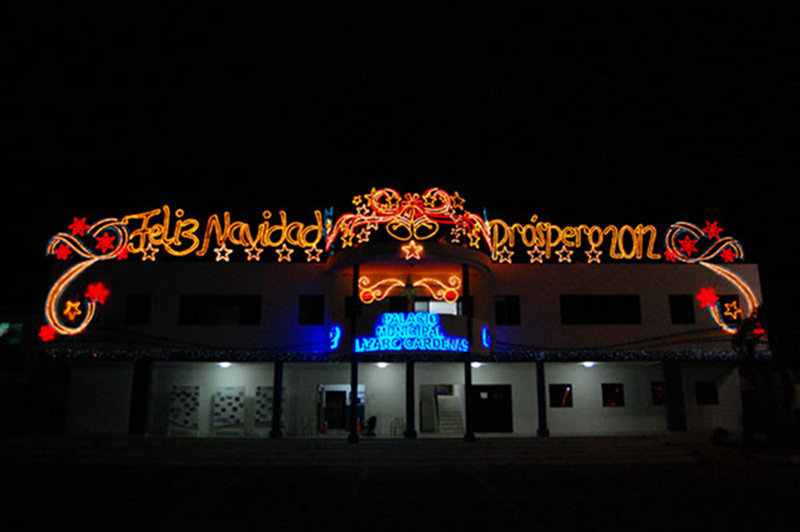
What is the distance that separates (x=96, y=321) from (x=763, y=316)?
84.1ft

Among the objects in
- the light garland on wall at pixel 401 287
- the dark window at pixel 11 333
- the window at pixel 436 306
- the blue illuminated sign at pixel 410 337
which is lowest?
the blue illuminated sign at pixel 410 337

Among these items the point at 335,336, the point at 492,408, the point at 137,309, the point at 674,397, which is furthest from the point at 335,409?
the point at 674,397

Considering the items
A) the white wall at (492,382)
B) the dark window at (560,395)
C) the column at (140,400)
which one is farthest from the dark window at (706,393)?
the column at (140,400)

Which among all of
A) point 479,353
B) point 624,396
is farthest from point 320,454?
point 624,396

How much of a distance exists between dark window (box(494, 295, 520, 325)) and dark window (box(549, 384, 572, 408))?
3.93 meters

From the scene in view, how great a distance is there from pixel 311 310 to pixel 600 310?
41.1 ft

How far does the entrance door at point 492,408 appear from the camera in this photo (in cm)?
2497

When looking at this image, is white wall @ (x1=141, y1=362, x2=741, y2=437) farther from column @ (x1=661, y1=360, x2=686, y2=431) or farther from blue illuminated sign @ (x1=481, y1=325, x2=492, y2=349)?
blue illuminated sign @ (x1=481, y1=325, x2=492, y2=349)

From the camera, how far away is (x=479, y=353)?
21359mm

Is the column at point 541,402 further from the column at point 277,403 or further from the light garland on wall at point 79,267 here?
the light garland on wall at point 79,267

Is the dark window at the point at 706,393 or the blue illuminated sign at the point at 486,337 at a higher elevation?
the blue illuminated sign at the point at 486,337

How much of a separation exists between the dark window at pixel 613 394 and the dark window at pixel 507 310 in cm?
559

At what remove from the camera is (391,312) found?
23.1 metres

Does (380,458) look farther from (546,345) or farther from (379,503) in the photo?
(546,345)
